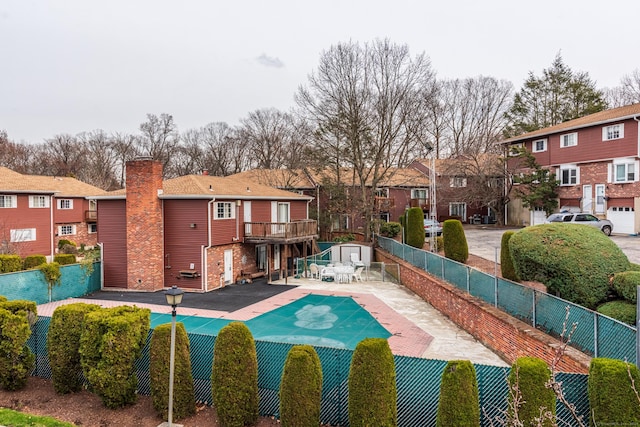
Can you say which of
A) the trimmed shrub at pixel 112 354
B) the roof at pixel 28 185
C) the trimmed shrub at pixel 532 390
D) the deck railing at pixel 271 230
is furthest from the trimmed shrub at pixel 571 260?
the roof at pixel 28 185

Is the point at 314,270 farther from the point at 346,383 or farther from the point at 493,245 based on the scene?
the point at 346,383

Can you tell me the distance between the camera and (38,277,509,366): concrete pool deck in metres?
10.9

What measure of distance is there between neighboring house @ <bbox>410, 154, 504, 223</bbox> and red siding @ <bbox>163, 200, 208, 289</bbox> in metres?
20.4

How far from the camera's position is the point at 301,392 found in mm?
6574

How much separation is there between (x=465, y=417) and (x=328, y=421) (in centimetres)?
258

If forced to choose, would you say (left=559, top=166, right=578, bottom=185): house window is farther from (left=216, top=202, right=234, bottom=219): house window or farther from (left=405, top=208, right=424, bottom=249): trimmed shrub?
(left=216, top=202, right=234, bottom=219): house window

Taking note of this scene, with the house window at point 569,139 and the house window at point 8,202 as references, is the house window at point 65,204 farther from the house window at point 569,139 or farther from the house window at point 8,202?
the house window at point 569,139

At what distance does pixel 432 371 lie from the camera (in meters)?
6.72

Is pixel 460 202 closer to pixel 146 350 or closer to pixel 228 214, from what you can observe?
pixel 228 214

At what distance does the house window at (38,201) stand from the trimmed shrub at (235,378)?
2562 cm

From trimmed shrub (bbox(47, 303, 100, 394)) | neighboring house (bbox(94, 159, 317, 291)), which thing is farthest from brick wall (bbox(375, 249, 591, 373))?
trimmed shrub (bbox(47, 303, 100, 394))

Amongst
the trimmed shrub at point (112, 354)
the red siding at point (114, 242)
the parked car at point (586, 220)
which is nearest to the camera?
the trimmed shrub at point (112, 354)

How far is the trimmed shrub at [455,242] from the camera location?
56.7 feet

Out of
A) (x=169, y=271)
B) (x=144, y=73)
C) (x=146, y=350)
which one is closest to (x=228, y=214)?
(x=169, y=271)
